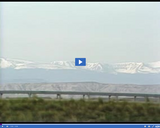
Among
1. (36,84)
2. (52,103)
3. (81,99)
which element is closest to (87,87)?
(81,99)

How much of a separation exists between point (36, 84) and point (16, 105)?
0.75 meters

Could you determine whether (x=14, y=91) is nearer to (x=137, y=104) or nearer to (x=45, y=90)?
(x=45, y=90)

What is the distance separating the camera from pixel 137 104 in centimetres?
296

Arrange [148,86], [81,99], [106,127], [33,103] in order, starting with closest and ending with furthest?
[106,127] < [148,86] < [81,99] < [33,103]

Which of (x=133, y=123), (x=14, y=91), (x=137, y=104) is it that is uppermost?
(x=14, y=91)

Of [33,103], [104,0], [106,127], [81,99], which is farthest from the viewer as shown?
[33,103]

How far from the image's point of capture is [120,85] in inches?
92.0

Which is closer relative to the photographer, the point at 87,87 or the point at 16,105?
the point at 87,87

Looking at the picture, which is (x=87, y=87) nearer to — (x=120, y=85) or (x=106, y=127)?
(x=120, y=85)

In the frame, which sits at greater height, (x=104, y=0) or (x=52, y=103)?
(x=104, y=0)

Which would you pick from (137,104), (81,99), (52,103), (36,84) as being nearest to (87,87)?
(81,99)

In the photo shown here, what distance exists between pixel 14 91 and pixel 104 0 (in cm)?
141

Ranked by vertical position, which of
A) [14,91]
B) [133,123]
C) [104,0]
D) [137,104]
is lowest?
[137,104]

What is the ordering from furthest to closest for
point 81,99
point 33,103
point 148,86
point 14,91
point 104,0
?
point 33,103 → point 81,99 → point 14,91 → point 148,86 → point 104,0
